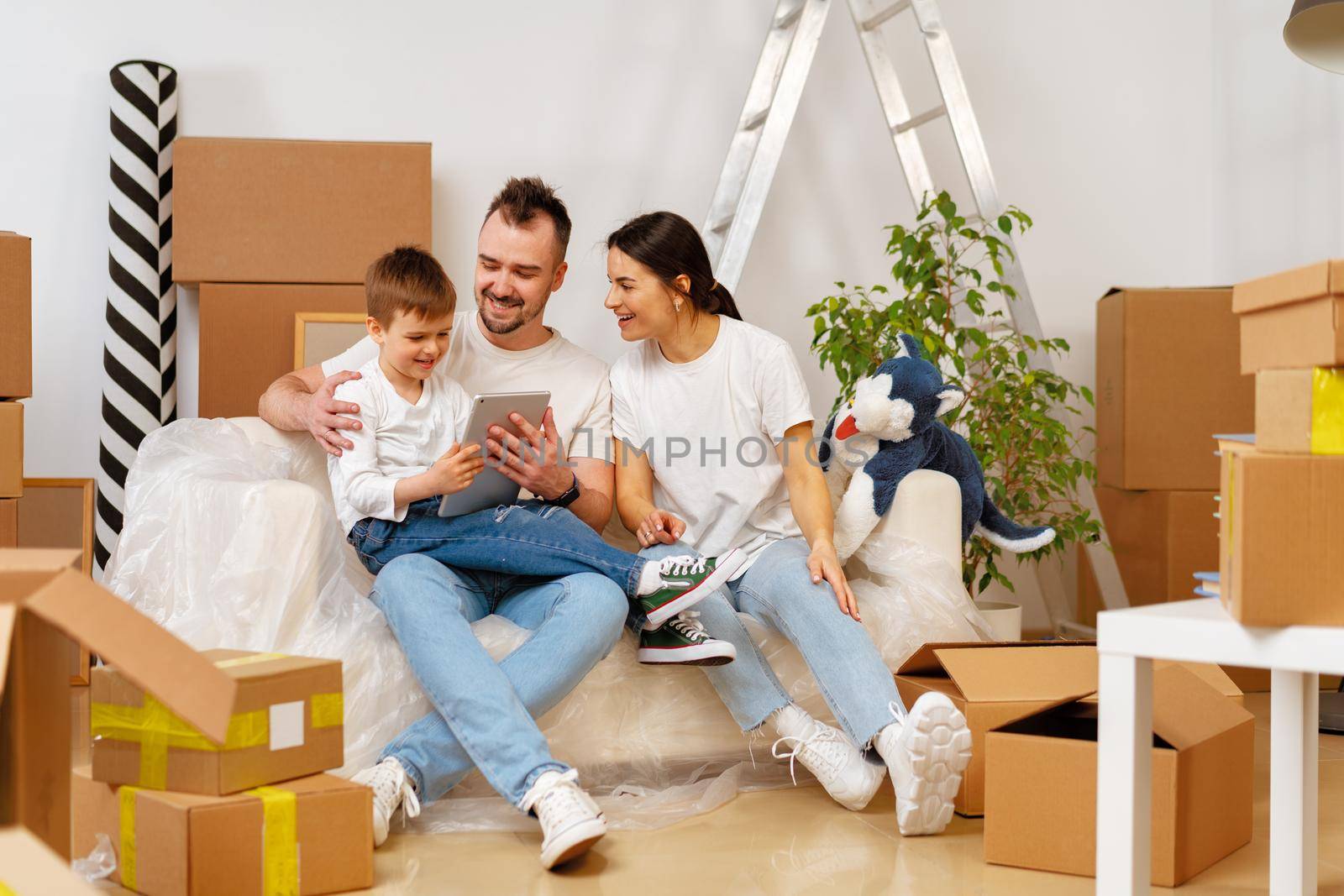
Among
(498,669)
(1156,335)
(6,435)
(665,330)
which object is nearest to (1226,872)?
(498,669)

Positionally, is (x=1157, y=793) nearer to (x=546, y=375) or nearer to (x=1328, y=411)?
(x=1328, y=411)

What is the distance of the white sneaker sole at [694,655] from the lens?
175cm

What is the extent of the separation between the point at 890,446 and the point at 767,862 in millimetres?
847

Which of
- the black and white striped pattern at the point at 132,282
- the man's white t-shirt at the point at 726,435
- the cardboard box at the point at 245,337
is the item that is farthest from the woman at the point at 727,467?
the black and white striped pattern at the point at 132,282

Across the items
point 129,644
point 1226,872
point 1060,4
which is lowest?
point 1226,872

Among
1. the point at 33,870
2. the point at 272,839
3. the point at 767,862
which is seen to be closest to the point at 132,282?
the point at 272,839

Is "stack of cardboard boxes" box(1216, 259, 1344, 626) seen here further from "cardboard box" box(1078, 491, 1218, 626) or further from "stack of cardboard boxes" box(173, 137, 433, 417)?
"stack of cardboard boxes" box(173, 137, 433, 417)

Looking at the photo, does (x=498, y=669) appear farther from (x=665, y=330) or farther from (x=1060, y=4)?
(x=1060, y=4)

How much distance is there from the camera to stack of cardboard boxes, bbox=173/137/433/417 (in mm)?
2689

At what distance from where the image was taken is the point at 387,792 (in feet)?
5.19

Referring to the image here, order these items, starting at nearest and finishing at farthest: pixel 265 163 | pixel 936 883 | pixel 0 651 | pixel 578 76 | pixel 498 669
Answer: pixel 0 651 → pixel 936 883 → pixel 498 669 → pixel 265 163 → pixel 578 76

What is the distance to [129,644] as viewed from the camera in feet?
2.85

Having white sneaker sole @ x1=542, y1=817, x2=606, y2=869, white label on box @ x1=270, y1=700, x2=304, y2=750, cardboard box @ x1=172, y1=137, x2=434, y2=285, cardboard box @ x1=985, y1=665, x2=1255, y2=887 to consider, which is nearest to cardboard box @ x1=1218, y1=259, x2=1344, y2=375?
cardboard box @ x1=985, y1=665, x2=1255, y2=887

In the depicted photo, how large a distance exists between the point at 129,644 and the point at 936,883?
3.37 feet
